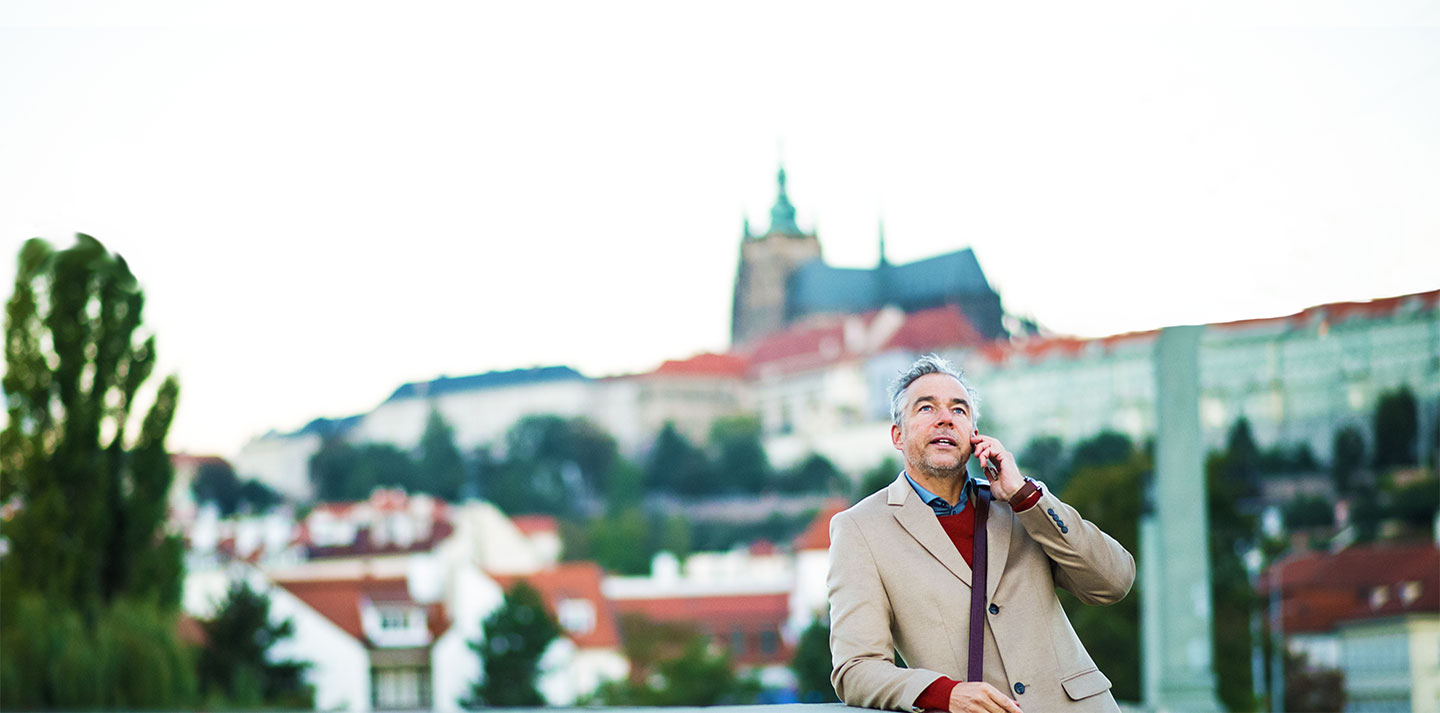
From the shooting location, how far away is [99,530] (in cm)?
1233

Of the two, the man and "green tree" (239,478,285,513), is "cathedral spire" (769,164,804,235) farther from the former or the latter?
the man

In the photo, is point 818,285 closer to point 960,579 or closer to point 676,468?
point 676,468

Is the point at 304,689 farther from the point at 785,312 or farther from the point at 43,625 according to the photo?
the point at 785,312

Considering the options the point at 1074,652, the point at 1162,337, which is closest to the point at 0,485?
the point at 1162,337

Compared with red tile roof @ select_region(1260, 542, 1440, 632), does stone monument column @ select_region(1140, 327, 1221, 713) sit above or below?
above

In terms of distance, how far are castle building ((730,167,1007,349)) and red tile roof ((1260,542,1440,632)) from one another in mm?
43329

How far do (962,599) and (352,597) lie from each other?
4829 centimetres

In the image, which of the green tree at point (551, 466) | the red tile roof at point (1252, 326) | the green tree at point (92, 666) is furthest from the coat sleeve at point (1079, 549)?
the green tree at point (551, 466)

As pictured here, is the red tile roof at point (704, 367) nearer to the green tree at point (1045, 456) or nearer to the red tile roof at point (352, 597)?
the green tree at point (1045, 456)

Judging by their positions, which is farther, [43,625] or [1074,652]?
→ [43,625]

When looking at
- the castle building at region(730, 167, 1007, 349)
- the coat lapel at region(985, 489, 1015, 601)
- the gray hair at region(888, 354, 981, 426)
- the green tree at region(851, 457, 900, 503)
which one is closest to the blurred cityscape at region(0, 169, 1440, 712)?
the castle building at region(730, 167, 1007, 349)

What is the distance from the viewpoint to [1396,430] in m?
46.9

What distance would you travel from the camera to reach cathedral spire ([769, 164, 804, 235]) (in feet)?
298

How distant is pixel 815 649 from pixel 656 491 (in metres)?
33.7
